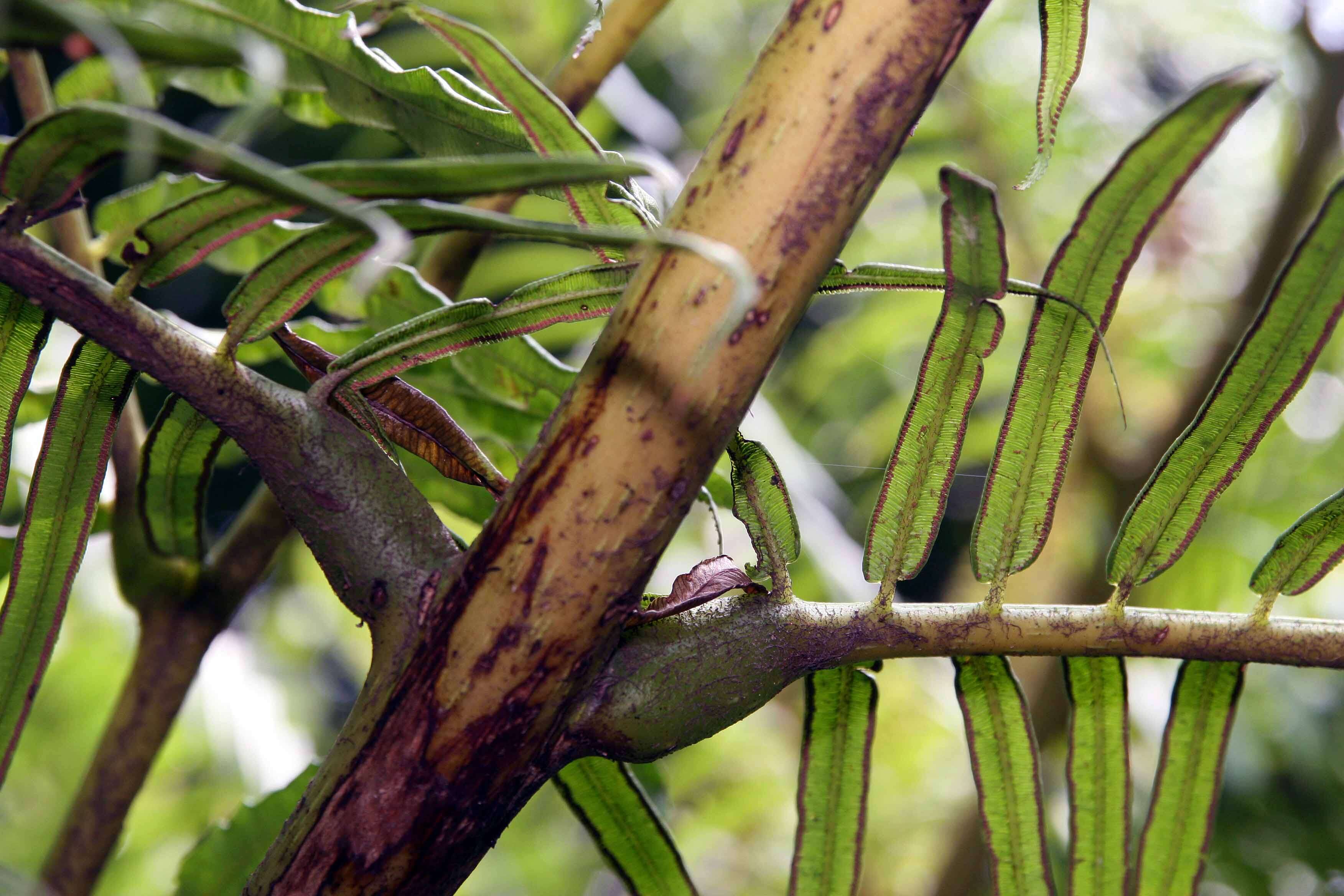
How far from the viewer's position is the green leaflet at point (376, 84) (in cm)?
25

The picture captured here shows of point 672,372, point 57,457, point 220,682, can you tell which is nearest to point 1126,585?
point 672,372

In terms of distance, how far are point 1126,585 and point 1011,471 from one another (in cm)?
4

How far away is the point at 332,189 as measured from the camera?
0.17 m

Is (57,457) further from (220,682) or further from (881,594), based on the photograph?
(220,682)

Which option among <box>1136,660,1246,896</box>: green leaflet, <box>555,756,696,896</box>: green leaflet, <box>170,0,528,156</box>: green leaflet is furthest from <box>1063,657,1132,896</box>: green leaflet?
<box>170,0,528,156</box>: green leaflet

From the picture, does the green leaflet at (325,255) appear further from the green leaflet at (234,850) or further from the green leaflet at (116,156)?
the green leaflet at (234,850)

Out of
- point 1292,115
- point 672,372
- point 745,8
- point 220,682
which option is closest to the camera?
point 672,372

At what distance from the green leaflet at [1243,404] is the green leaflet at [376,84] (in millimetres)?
187

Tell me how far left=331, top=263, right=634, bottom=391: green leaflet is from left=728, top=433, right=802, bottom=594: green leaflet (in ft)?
0.18

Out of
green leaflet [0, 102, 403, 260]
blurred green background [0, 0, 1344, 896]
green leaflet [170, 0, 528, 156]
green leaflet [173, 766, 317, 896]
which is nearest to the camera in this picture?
green leaflet [0, 102, 403, 260]

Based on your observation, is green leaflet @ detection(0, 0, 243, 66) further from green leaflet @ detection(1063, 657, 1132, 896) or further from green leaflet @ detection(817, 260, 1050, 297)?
green leaflet @ detection(1063, 657, 1132, 896)

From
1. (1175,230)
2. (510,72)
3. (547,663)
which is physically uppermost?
(1175,230)

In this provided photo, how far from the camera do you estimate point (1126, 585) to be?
0.85ft

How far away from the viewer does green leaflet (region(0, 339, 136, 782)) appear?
0.24 meters
